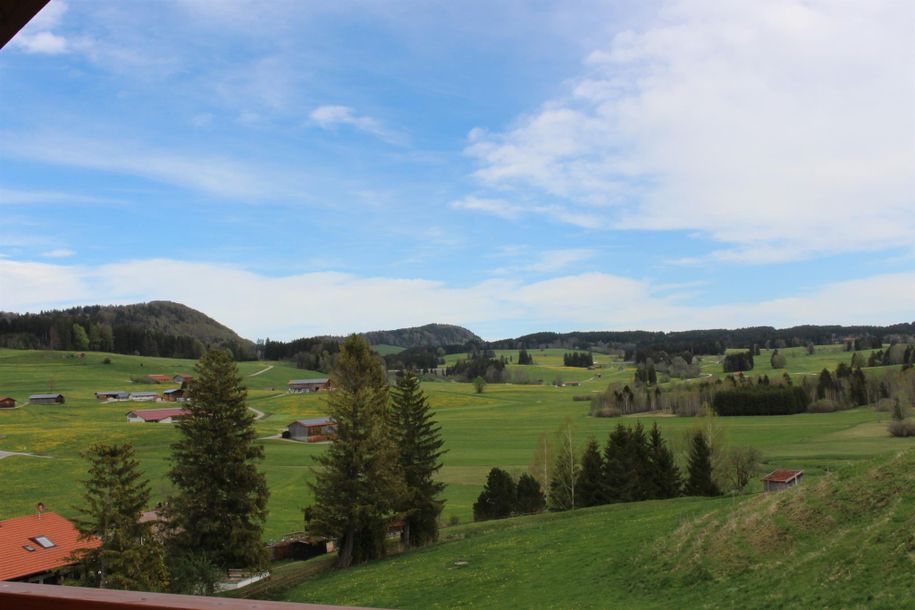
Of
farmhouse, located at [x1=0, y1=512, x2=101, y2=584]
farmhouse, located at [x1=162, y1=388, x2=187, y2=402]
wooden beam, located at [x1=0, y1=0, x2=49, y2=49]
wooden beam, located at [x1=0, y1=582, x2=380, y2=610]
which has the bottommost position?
farmhouse, located at [x1=0, y1=512, x2=101, y2=584]

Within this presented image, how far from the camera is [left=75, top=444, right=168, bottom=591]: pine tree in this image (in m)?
23.7

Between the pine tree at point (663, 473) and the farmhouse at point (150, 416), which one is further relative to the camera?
the farmhouse at point (150, 416)

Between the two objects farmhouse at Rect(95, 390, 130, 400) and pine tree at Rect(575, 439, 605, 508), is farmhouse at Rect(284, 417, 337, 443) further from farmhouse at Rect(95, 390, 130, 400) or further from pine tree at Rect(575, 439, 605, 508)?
pine tree at Rect(575, 439, 605, 508)

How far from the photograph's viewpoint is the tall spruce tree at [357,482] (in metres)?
A: 32.1

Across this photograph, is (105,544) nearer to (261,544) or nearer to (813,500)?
(261,544)

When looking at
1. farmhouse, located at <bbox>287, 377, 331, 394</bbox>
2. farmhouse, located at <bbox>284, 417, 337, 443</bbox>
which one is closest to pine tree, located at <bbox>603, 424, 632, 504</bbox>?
farmhouse, located at <bbox>284, 417, 337, 443</bbox>

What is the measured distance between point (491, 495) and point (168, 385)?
108 m

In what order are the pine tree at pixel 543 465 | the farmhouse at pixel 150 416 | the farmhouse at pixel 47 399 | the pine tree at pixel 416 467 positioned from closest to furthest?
the pine tree at pixel 416 467 < the pine tree at pixel 543 465 < the farmhouse at pixel 150 416 < the farmhouse at pixel 47 399

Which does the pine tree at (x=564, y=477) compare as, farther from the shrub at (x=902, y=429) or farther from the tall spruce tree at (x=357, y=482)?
the shrub at (x=902, y=429)

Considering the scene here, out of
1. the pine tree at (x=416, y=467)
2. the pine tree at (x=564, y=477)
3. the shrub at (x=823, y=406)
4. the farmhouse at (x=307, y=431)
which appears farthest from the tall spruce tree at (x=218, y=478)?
the shrub at (x=823, y=406)

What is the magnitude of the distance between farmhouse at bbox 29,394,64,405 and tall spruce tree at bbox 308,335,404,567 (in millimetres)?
90003

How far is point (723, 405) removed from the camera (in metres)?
103

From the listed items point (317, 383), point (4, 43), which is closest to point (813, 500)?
point (4, 43)

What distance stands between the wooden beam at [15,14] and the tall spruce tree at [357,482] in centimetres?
3100
